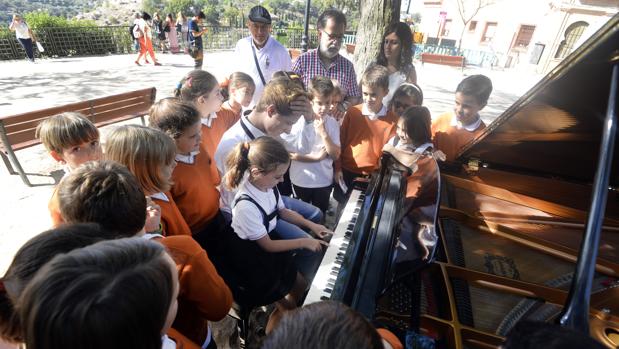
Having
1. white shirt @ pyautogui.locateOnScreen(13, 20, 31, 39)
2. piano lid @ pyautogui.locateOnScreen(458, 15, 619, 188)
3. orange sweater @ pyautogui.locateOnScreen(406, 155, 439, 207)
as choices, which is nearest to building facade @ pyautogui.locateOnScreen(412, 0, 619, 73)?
piano lid @ pyautogui.locateOnScreen(458, 15, 619, 188)

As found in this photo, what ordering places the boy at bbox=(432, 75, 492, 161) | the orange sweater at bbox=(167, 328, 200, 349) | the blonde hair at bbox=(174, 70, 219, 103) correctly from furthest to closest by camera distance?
the boy at bbox=(432, 75, 492, 161) < the blonde hair at bbox=(174, 70, 219, 103) < the orange sweater at bbox=(167, 328, 200, 349)

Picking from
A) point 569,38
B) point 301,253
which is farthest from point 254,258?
Answer: point 569,38

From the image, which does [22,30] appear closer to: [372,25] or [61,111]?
[61,111]

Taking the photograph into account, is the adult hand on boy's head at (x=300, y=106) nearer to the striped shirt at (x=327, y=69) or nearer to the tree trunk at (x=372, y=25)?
the striped shirt at (x=327, y=69)

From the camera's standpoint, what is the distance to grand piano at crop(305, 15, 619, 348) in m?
1.44

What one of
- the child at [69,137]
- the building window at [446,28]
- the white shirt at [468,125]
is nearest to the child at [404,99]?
the white shirt at [468,125]

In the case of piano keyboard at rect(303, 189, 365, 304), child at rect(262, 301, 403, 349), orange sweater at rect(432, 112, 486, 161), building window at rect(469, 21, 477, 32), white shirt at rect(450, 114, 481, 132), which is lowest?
piano keyboard at rect(303, 189, 365, 304)

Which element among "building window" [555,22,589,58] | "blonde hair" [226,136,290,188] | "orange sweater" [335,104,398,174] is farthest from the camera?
"building window" [555,22,589,58]

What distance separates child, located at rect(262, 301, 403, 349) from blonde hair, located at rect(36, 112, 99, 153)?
83.3 inches

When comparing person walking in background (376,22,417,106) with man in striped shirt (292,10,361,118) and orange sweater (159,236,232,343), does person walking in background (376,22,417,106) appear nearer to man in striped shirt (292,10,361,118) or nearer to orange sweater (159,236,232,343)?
man in striped shirt (292,10,361,118)

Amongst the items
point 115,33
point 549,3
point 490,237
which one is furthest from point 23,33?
point 549,3

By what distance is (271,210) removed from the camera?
216 cm

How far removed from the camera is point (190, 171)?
2.08m

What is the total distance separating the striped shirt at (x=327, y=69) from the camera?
12.5 feet
